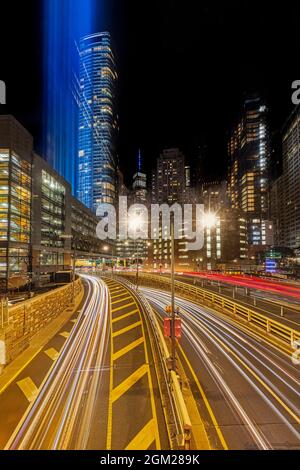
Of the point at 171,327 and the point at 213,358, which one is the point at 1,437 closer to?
the point at 171,327

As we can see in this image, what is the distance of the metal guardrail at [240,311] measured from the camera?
16016mm

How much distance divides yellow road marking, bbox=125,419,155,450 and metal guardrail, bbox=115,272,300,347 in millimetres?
10056

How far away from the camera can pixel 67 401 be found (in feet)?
31.3

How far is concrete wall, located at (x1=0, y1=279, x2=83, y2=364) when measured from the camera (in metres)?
12.9

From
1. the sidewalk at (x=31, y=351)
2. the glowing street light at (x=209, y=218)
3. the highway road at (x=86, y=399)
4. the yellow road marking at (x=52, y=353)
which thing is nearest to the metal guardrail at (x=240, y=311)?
the glowing street light at (x=209, y=218)

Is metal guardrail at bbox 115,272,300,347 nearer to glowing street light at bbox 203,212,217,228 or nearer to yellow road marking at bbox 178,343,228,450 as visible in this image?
yellow road marking at bbox 178,343,228,450

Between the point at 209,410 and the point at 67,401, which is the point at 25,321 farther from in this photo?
the point at 209,410

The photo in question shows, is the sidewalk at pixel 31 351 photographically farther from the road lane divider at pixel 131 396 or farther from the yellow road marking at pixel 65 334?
the road lane divider at pixel 131 396

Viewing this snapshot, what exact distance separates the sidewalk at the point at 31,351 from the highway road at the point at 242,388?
24.8 feet

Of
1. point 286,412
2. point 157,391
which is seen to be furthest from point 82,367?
point 286,412

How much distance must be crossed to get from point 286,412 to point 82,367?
8499mm

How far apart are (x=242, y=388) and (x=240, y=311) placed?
1418 centimetres

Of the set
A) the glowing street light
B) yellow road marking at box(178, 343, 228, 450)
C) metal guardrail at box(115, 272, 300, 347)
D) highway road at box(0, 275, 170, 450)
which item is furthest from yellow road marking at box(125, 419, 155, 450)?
the glowing street light
